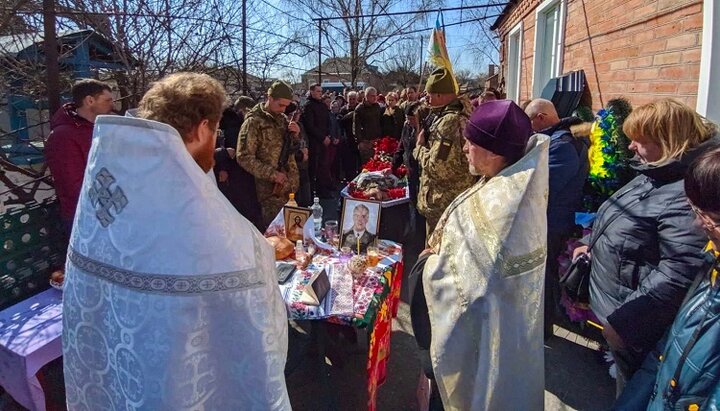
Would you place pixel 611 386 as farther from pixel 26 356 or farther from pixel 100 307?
pixel 26 356

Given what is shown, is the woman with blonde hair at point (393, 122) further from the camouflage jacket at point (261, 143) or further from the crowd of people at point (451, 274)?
the crowd of people at point (451, 274)

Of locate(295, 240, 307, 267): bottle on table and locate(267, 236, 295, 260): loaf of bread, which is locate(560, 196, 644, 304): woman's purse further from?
locate(267, 236, 295, 260): loaf of bread

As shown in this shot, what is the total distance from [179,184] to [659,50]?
3.70 meters

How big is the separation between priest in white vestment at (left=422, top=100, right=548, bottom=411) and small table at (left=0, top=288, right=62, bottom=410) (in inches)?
80.3

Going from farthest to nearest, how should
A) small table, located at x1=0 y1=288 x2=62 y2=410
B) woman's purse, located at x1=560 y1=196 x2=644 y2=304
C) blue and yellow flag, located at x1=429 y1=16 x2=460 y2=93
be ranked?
blue and yellow flag, located at x1=429 y1=16 x2=460 y2=93 < woman's purse, located at x1=560 y1=196 x2=644 y2=304 < small table, located at x1=0 y1=288 x2=62 y2=410

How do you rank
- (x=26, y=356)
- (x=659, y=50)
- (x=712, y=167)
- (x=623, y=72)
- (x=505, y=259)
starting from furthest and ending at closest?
(x=623, y=72) → (x=659, y=50) → (x=26, y=356) → (x=505, y=259) → (x=712, y=167)

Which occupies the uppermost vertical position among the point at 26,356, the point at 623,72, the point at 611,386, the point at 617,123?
the point at 623,72

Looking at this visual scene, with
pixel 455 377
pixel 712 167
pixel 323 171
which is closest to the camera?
pixel 712 167

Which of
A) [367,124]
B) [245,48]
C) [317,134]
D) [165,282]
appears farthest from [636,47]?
[367,124]

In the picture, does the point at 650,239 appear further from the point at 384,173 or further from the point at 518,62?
the point at 518,62

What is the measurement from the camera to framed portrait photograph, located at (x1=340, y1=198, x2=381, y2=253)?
2904mm

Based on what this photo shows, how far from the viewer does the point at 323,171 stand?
7.81 m

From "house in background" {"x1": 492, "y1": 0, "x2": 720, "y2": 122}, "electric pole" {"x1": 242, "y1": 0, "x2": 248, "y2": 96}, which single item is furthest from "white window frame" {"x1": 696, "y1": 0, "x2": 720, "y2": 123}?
"electric pole" {"x1": 242, "y1": 0, "x2": 248, "y2": 96}

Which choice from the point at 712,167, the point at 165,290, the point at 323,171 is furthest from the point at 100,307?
the point at 323,171
